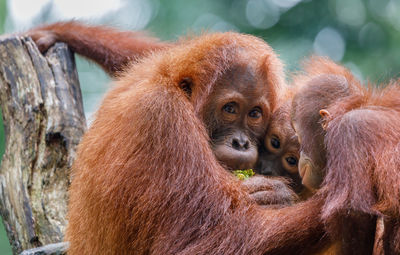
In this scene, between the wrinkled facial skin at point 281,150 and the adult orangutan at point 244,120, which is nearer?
the adult orangutan at point 244,120

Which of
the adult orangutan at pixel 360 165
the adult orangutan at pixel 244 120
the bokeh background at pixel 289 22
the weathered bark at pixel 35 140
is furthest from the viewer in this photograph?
the bokeh background at pixel 289 22

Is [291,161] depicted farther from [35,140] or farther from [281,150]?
[35,140]

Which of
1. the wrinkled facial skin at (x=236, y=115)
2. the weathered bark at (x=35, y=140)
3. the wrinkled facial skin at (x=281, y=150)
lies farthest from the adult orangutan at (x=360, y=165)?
the weathered bark at (x=35, y=140)

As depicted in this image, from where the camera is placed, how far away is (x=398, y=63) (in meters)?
9.13

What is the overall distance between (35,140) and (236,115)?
90.5 inches

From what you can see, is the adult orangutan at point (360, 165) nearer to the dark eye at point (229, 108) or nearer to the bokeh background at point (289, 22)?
the dark eye at point (229, 108)

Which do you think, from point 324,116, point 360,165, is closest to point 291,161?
point 324,116

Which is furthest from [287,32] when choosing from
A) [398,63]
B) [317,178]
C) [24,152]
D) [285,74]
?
[317,178]

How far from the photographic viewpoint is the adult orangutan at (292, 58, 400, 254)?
2.81 m

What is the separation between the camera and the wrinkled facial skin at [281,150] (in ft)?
14.7

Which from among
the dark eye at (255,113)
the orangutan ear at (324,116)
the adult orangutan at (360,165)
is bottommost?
the adult orangutan at (360,165)

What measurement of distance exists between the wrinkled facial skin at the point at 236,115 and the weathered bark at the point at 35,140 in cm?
187

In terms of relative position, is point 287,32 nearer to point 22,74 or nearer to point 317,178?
point 22,74

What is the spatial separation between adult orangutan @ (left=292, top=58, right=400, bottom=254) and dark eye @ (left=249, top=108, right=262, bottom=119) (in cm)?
87
